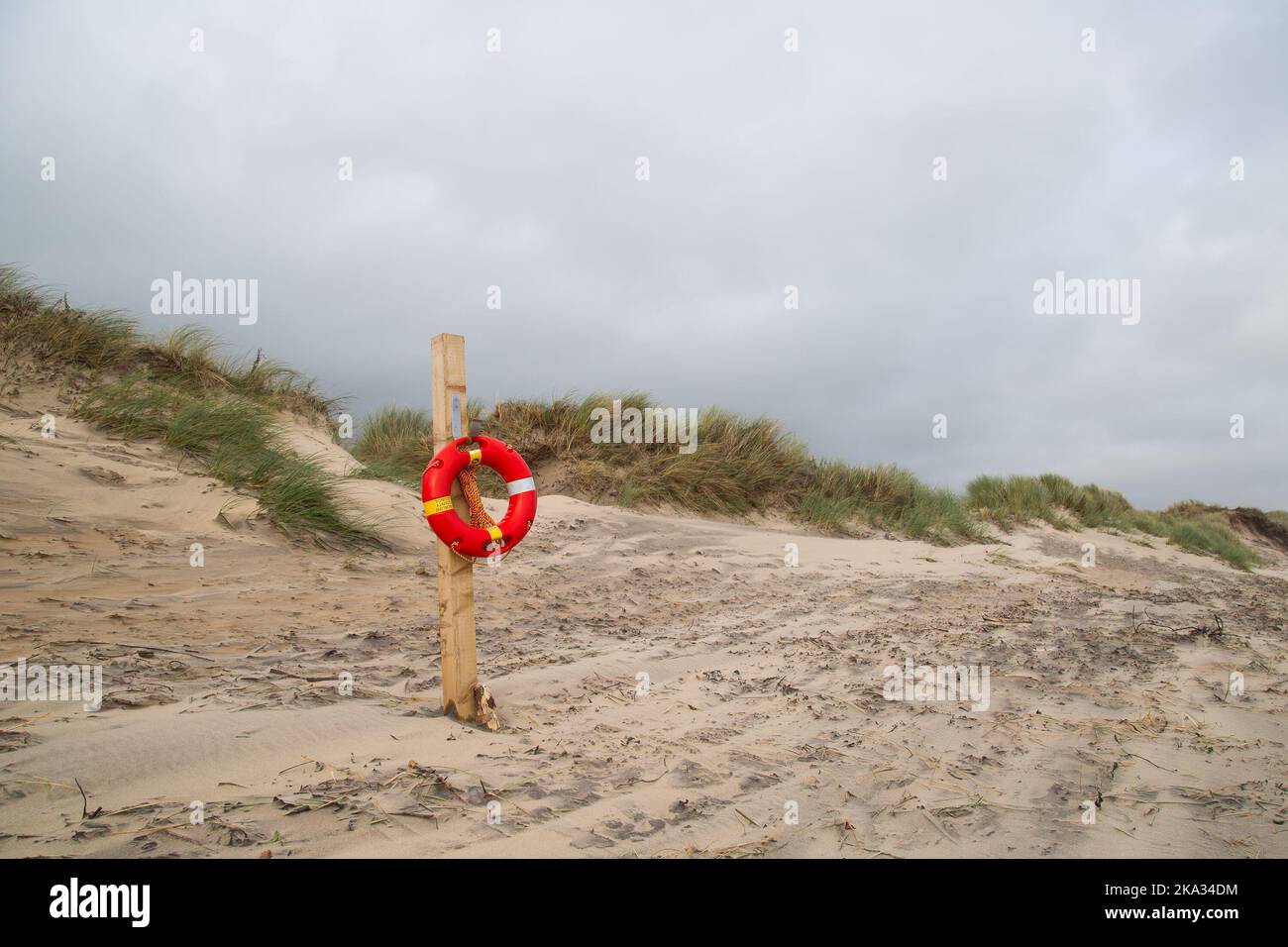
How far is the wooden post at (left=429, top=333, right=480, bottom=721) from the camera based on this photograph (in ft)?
11.6

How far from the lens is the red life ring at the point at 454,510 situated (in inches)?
137

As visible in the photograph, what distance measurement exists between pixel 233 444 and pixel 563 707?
5.37 m

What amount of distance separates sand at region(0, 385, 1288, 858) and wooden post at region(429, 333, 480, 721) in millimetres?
177

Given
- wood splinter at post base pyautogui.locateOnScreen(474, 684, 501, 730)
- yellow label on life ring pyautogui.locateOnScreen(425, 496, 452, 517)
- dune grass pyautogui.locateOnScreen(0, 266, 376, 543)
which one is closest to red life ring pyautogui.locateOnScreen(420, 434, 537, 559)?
yellow label on life ring pyautogui.locateOnScreen(425, 496, 452, 517)

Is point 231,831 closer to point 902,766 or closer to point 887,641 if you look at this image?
point 902,766

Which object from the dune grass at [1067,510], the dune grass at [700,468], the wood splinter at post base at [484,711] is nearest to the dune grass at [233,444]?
the dune grass at [700,468]

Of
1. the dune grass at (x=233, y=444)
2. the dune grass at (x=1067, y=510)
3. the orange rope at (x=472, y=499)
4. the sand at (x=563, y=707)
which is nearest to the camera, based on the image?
the sand at (x=563, y=707)

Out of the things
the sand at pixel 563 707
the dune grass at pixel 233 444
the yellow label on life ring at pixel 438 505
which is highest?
the dune grass at pixel 233 444

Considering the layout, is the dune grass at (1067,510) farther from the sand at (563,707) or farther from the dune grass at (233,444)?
the dune grass at (233,444)

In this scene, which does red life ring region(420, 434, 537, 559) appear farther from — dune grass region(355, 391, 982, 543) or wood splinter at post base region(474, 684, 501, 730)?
dune grass region(355, 391, 982, 543)

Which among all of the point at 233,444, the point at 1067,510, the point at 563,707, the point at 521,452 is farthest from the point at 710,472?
the point at 1067,510

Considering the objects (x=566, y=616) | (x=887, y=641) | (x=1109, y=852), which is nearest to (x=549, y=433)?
(x=566, y=616)

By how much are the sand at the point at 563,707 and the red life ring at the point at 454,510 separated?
824 millimetres
